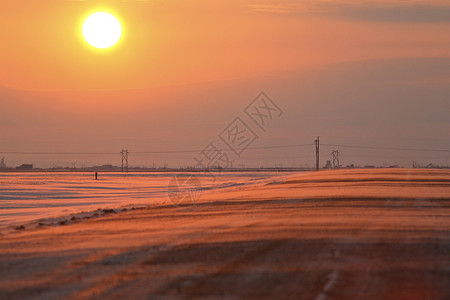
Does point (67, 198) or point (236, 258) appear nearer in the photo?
point (236, 258)

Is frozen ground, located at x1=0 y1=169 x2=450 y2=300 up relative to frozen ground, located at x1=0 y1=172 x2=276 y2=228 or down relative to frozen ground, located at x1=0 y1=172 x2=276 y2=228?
up

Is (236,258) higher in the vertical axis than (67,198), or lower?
higher

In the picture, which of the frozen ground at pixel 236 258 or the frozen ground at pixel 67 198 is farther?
the frozen ground at pixel 67 198

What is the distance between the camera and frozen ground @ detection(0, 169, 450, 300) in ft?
34.0

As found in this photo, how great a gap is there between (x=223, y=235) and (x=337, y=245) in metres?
3.15

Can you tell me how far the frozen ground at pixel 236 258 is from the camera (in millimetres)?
10359

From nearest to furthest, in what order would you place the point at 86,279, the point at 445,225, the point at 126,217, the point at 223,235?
the point at 86,279 < the point at 223,235 < the point at 445,225 < the point at 126,217

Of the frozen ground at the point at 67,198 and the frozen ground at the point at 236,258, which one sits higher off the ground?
the frozen ground at the point at 236,258

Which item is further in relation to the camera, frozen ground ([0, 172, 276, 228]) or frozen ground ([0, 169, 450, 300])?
frozen ground ([0, 172, 276, 228])

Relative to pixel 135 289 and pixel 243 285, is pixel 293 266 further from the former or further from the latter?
pixel 135 289

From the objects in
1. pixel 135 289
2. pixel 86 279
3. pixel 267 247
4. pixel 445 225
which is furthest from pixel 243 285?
pixel 445 225

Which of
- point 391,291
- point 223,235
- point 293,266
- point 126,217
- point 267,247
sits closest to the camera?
point 391,291

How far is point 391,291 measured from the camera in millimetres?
10148

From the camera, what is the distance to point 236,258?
13320 millimetres
